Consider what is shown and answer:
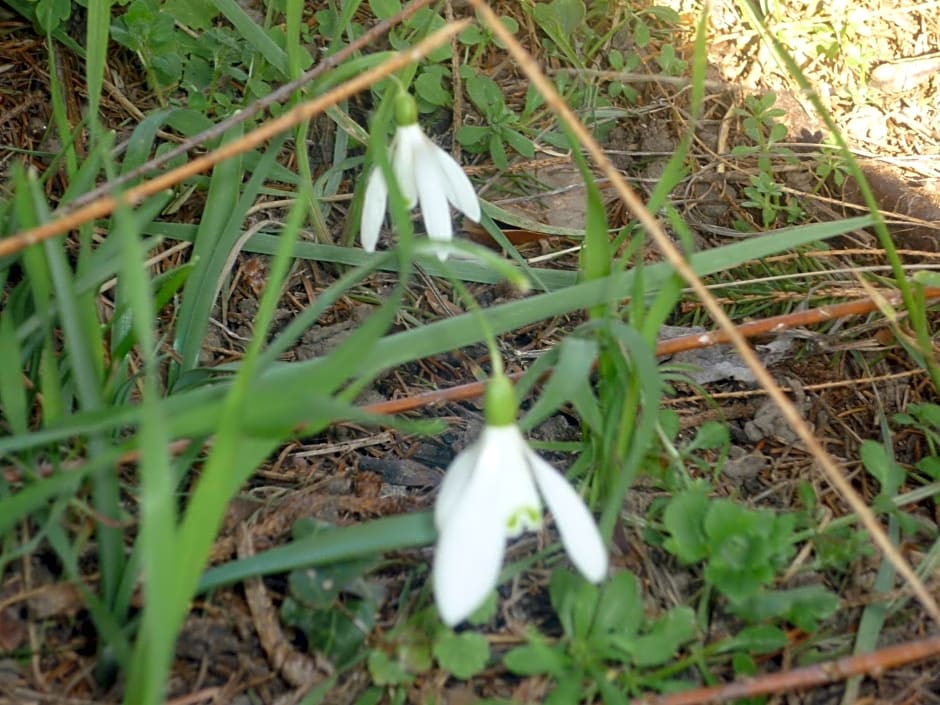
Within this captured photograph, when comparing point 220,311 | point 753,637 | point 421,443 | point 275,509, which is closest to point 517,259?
point 421,443

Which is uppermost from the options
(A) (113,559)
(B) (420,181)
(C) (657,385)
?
(B) (420,181)

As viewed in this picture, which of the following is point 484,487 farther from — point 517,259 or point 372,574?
point 517,259

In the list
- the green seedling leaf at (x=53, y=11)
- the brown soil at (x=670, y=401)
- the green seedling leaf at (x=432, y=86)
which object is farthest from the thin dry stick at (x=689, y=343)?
the green seedling leaf at (x=53, y=11)

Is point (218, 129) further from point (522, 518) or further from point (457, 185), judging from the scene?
point (522, 518)

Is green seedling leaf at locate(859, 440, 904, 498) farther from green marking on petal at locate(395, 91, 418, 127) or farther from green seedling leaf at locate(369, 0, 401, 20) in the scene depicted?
green seedling leaf at locate(369, 0, 401, 20)

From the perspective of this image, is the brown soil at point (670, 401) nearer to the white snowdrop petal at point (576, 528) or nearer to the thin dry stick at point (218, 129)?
the white snowdrop petal at point (576, 528)

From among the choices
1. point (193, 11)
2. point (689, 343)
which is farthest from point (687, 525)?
point (193, 11)

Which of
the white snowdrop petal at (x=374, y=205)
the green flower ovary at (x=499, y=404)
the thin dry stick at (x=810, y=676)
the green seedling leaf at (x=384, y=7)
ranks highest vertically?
the green seedling leaf at (x=384, y=7)
